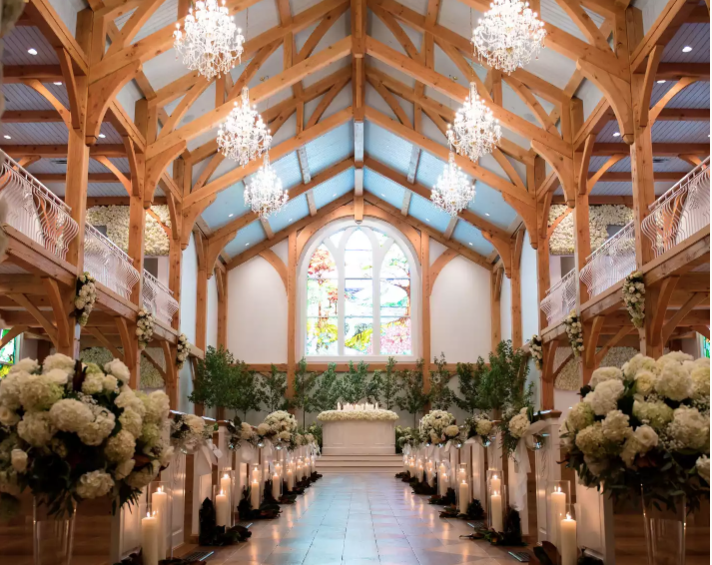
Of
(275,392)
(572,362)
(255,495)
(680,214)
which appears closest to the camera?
(255,495)

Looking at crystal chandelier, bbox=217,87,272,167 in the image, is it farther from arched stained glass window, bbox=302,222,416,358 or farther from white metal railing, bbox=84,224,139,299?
arched stained glass window, bbox=302,222,416,358

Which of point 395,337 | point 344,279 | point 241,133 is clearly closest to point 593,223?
point 395,337

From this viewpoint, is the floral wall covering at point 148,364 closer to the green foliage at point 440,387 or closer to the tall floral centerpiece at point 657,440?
the green foliage at point 440,387

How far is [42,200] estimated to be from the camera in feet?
37.0

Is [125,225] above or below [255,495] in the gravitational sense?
above

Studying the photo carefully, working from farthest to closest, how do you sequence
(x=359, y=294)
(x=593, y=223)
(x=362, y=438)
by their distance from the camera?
(x=359, y=294), (x=362, y=438), (x=593, y=223)

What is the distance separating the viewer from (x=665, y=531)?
3.36 meters

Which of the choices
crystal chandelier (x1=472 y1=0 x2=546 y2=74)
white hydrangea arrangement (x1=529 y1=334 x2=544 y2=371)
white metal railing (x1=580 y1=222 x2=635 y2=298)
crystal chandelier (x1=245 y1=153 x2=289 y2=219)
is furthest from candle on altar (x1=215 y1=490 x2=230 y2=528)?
white hydrangea arrangement (x1=529 y1=334 x2=544 y2=371)

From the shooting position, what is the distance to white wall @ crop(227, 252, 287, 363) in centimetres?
2648

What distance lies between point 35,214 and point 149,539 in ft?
24.7

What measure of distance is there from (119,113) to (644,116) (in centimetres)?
884

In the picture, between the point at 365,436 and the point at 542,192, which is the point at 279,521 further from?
the point at 365,436

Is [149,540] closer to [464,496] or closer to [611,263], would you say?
[464,496]

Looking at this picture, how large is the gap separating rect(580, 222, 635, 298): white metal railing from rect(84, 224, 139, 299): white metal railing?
8.92m
